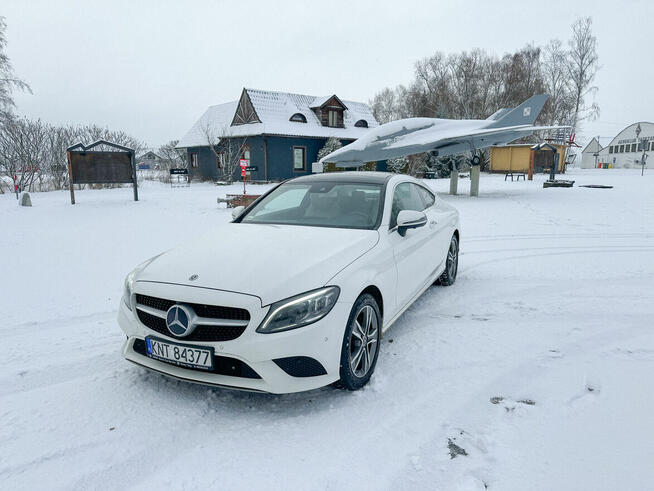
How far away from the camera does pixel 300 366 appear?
2.60 meters

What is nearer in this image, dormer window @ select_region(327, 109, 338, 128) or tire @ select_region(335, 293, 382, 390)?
tire @ select_region(335, 293, 382, 390)

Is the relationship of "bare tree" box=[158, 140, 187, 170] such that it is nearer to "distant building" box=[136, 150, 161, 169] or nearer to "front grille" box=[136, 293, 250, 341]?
"distant building" box=[136, 150, 161, 169]

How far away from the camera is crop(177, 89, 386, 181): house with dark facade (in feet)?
91.1

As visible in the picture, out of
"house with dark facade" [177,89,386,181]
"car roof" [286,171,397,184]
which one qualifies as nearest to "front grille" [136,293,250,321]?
"car roof" [286,171,397,184]

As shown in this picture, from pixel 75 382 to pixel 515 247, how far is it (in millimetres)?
7402

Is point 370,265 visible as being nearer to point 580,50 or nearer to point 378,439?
point 378,439

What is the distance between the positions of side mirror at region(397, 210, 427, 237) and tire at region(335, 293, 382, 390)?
0.82 m

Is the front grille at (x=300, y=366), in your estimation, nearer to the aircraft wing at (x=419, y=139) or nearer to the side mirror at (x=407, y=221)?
the side mirror at (x=407, y=221)

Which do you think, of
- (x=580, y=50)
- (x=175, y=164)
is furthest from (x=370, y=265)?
(x=580, y=50)

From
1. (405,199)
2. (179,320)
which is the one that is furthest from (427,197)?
(179,320)

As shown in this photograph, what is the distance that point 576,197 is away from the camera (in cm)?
1770

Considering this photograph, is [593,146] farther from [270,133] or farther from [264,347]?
[264,347]

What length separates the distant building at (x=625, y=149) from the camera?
196 feet

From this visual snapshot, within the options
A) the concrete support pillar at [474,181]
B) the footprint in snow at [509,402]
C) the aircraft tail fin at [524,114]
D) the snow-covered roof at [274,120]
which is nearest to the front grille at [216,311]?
the footprint in snow at [509,402]
